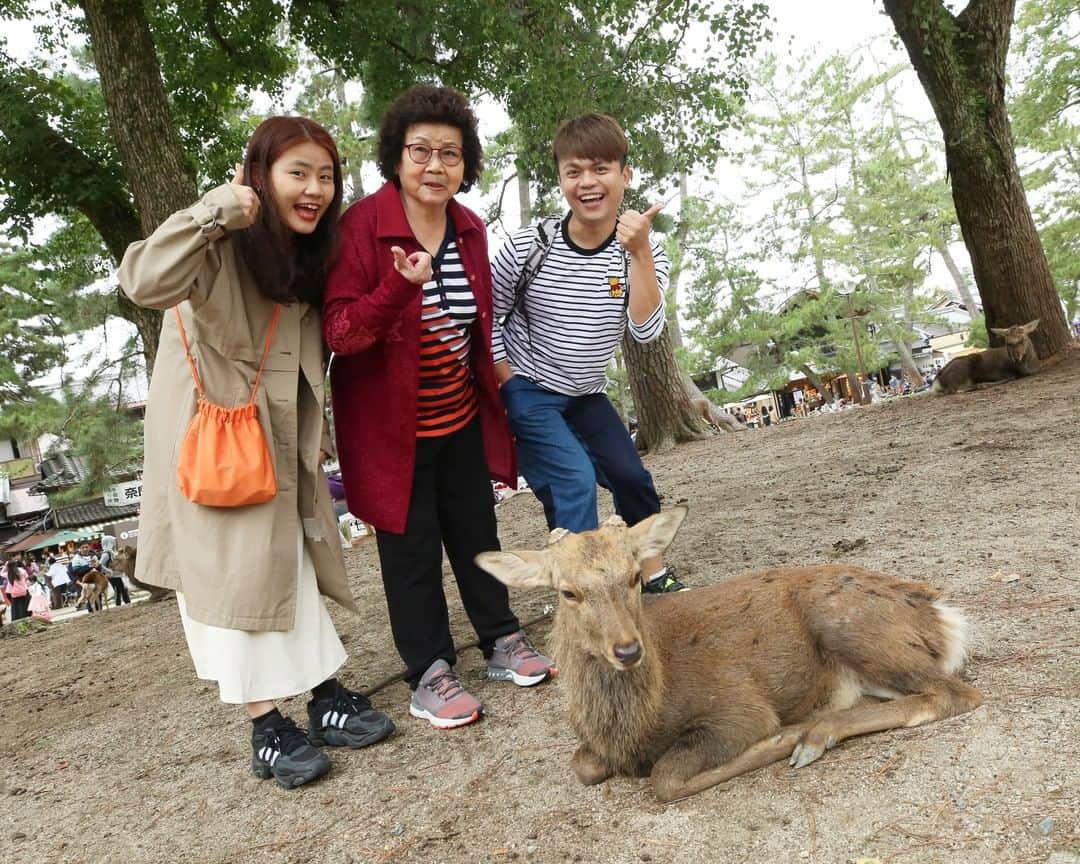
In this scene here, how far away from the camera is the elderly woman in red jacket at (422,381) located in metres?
3.03

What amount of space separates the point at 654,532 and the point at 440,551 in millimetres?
1057

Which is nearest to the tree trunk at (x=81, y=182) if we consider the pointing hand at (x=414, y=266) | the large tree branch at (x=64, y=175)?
the large tree branch at (x=64, y=175)

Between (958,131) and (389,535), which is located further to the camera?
(958,131)

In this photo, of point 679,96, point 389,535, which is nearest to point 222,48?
point 679,96

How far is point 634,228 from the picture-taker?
10.6ft

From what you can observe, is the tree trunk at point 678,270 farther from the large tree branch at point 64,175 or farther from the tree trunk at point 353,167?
the large tree branch at point 64,175

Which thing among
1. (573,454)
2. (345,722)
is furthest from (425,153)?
(345,722)

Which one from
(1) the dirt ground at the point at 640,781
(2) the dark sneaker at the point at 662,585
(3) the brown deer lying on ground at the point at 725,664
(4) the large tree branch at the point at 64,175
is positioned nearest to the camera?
(1) the dirt ground at the point at 640,781

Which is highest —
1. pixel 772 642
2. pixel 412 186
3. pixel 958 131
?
pixel 958 131

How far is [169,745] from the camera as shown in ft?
12.1

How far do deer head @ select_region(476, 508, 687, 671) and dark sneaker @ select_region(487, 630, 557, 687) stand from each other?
76 centimetres

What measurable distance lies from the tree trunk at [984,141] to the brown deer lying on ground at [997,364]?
0.42 meters

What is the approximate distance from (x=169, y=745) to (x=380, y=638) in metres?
1.33

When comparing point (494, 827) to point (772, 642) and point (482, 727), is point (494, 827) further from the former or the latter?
point (772, 642)
